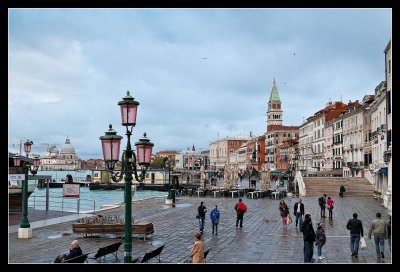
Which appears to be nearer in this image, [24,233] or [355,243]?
[355,243]

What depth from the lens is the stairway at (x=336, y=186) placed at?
173 ft

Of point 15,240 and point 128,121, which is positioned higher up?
point 128,121

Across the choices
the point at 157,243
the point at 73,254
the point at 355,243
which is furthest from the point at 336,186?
the point at 73,254

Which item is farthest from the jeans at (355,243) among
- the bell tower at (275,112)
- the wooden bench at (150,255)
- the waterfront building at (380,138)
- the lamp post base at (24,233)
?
the bell tower at (275,112)

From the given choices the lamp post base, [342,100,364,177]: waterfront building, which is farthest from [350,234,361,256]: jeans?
[342,100,364,177]: waterfront building

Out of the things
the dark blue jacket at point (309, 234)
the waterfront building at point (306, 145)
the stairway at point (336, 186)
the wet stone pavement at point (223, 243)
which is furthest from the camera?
the waterfront building at point (306, 145)

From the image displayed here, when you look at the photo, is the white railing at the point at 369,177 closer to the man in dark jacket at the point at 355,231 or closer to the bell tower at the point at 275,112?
the man in dark jacket at the point at 355,231

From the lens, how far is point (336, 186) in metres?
55.0

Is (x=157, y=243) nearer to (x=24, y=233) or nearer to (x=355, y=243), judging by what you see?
(x=24, y=233)

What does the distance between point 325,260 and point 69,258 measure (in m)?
8.11

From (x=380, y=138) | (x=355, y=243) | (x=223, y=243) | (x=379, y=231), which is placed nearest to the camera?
(x=379, y=231)
